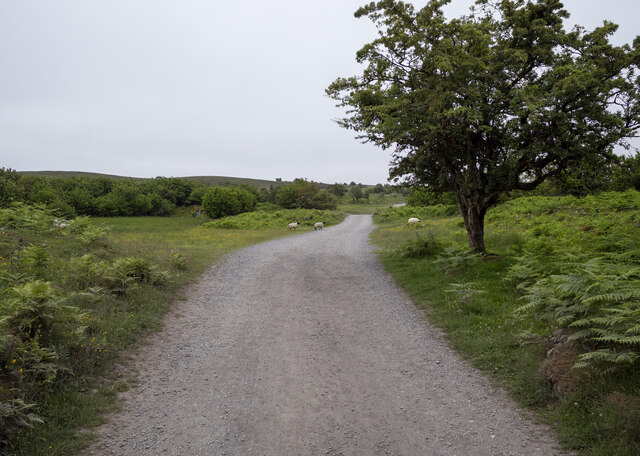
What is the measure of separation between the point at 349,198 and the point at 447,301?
117036 millimetres

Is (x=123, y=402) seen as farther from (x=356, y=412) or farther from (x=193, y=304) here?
(x=193, y=304)

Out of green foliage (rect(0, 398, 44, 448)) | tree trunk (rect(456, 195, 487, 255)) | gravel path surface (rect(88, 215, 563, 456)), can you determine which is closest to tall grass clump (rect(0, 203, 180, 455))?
green foliage (rect(0, 398, 44, 448))

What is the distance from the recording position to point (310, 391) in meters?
5.23

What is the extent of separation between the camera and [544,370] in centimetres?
495

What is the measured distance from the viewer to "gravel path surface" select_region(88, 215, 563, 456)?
4.07 m

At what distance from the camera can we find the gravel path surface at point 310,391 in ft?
13.4

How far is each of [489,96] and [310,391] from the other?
10.1 m

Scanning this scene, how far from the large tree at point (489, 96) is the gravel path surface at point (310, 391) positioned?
5849 mm

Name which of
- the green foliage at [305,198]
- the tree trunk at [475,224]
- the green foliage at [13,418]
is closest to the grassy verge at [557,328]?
the tree trunk at [475,224]

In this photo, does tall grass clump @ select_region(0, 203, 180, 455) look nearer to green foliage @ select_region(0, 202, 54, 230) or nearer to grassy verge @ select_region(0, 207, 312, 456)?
grassy verge @ select_region(0, 207, 312, 456)

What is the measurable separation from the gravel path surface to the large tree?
5.85 m

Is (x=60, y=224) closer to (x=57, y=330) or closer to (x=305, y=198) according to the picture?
(x=57, y=330)

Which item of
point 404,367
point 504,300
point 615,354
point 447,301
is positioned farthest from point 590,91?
point 404,367

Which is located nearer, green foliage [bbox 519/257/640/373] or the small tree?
green foliage [bbox 519/257/640/373]
